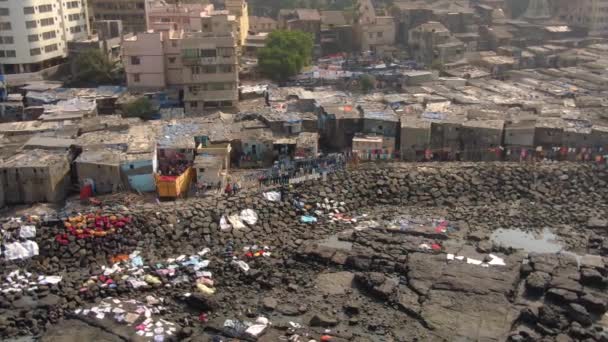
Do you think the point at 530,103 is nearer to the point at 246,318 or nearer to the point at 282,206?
the point at 282,206

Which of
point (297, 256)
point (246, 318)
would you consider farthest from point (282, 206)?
point (246, 318)

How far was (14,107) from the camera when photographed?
35.7 metres

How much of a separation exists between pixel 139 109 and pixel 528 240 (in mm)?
20543

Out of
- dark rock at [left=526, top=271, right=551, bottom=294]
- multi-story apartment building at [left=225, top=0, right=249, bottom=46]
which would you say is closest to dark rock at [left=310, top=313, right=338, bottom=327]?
dark rock at [left=526, top=271, right=551, bottom=294]

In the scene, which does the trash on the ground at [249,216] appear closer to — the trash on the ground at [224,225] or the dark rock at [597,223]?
the trash on the ground at [224,225]

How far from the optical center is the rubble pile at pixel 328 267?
1897 cm

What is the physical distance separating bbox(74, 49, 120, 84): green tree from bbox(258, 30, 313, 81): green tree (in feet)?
31.2

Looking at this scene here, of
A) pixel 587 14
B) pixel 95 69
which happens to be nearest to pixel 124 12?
pixel 95 69

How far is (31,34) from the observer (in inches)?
1634

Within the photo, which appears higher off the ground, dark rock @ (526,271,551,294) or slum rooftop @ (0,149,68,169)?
slum rooftop @ (0,149,68,169)

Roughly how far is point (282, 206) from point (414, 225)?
17.3ft

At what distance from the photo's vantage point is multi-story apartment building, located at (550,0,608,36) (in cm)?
5494

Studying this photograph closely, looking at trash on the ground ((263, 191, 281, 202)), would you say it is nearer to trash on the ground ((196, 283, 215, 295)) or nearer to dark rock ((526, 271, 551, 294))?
trash on the ground ((196, 283, 215, 295))

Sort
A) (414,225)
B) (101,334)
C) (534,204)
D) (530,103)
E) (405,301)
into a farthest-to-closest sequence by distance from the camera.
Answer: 1. (530,103)
2. (534,204)
3. (414,225)
4. (405,301)
5. (101,334)
